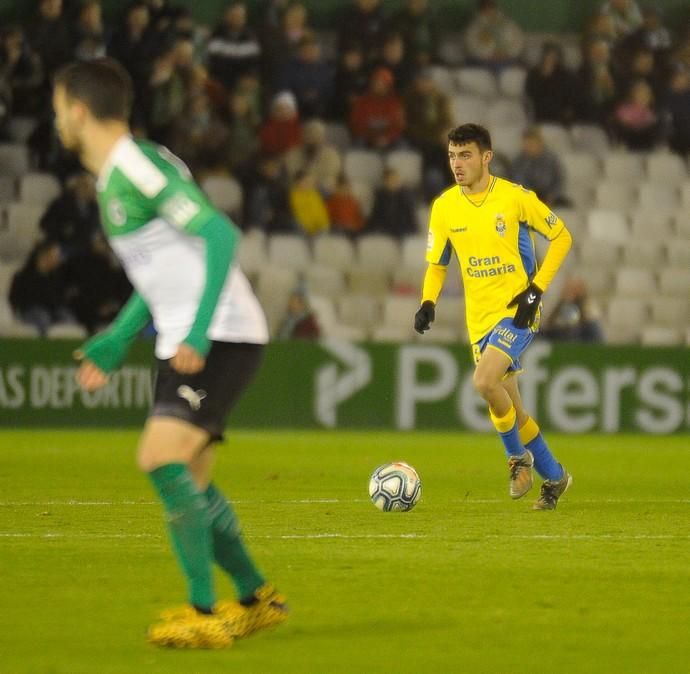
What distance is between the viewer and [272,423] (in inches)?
709

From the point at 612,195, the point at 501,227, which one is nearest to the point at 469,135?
the point at 501,227

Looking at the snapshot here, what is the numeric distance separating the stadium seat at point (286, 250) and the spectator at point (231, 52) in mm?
2030

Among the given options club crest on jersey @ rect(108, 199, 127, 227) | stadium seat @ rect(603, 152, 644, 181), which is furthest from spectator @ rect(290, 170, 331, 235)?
club crest on jersey @ rect(108, 199, 127, 227)

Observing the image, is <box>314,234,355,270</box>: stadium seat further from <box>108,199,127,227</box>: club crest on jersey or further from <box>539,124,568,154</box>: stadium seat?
<box>108,199,127,227</box>: club crest on jersey

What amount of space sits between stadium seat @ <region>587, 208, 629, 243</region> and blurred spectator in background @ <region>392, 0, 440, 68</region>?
283cm

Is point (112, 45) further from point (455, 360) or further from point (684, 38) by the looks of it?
point (684, 38)

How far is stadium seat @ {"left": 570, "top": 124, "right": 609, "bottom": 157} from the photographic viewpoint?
22.0 meters

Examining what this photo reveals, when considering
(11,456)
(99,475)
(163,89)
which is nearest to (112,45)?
(163,89)

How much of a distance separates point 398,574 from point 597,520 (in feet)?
8.64

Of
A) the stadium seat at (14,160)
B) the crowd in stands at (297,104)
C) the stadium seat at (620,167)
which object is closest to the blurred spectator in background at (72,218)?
the crowd in stands at (297,104)

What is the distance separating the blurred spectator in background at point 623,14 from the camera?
72.0ft

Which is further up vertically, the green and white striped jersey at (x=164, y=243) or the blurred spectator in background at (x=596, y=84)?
the blurred spectator in background at (x=596, y=84)

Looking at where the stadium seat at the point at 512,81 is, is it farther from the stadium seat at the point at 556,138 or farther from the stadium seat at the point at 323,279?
the stadium seat at the point at 323,279

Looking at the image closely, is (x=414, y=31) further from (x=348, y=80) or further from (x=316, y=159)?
(x=316, y=159)
